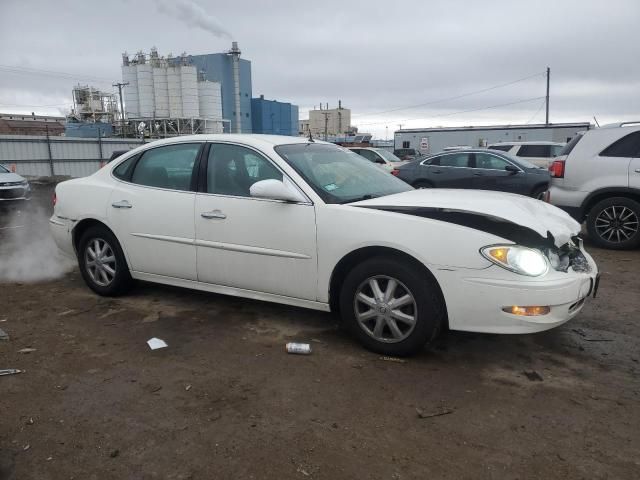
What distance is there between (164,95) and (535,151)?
3426 cm

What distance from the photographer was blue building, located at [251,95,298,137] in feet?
174

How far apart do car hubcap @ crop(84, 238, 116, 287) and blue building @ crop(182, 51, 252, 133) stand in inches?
1727

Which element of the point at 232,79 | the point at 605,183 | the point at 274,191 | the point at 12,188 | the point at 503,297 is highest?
the point at 232,79

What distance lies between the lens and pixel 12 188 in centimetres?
1118

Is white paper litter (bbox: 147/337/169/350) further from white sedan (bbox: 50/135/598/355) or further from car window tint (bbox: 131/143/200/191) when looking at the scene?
car window tint (bbox: 131/143/200/191)

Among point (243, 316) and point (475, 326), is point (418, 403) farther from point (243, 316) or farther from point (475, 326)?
point (243, 316)

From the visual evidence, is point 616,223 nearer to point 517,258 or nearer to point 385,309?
point 517,258

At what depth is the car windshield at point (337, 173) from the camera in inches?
153

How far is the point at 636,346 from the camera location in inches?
149

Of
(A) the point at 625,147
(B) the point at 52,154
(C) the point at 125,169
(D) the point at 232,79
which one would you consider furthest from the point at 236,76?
(C) the point at 125,169

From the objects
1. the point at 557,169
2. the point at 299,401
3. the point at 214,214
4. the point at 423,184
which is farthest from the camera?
the point at 423,184

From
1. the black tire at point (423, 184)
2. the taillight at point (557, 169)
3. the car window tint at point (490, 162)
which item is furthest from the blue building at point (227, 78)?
the taillight at point (557, 169)

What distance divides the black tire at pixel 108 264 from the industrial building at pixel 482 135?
3520cm

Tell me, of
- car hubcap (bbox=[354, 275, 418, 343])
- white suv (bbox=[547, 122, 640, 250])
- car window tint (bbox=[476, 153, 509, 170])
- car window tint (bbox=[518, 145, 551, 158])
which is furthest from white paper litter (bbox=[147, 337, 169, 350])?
car window tint (bbox=[518, 145, 551, 158])
